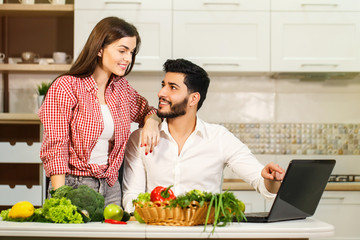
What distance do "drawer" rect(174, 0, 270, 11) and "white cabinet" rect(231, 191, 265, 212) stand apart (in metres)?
1.23

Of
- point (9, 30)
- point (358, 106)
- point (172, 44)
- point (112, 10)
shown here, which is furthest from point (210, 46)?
point (9, 30)

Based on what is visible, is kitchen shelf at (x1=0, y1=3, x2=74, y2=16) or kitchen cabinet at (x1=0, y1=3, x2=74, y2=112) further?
kitchen cabinet at (x1=0, y1=3, x2=74, y2=112)

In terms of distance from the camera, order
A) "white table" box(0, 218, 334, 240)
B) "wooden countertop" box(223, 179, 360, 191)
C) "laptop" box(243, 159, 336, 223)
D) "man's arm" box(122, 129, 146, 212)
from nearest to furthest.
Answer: "white table" box(0, 218, 334, 240)
"laptop" box(243, 159, 336, 223)
"man's arm" box(122, 129, 146, 212)
"wooden countertop" box(223, 179, 360, 191)

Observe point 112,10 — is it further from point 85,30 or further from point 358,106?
point 358,106

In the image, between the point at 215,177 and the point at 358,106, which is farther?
the point at 358,106

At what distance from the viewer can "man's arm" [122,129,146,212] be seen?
2.22m

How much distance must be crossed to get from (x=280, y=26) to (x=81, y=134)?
6.45 feet

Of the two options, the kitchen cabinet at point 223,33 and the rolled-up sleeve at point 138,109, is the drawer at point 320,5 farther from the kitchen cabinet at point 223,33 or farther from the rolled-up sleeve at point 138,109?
the rolled-up sleeve at point 138,109

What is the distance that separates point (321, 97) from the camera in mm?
3861

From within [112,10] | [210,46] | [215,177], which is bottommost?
[215,177]

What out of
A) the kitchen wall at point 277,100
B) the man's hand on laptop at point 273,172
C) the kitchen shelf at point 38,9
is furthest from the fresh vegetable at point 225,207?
the kitchen shelf at point 38,9

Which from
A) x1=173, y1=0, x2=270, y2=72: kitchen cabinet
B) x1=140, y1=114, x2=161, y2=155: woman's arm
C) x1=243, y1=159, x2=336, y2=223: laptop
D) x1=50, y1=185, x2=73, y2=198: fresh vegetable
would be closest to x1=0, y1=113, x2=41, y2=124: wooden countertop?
x1=173, y1=0, x2=270, y2=72: kitchen cabinet

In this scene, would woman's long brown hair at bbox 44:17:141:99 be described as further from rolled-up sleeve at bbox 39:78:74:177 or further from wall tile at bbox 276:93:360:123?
wall tile at bbox 276:93:360:123

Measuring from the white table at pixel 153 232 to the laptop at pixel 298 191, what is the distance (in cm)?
12
